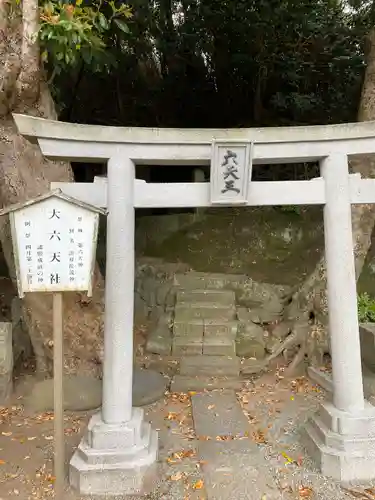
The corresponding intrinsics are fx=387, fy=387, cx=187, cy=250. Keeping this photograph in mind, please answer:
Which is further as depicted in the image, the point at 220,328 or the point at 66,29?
the point at 220,328

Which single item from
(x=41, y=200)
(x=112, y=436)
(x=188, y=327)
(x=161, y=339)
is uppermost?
(x=41, y=200)

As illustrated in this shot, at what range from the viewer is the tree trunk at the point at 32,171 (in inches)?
209

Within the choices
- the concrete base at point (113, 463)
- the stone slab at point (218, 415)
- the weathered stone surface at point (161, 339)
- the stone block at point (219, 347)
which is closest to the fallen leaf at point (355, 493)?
the stone slab at point (218, 415)

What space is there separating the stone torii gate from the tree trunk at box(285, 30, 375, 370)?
2.80 meters

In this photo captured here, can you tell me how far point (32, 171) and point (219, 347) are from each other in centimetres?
435

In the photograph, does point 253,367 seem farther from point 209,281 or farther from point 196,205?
point 196,205

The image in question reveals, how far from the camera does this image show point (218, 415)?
517 cm

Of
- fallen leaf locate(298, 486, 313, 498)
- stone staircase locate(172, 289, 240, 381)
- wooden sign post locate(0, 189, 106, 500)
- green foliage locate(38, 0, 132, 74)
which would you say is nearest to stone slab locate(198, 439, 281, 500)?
fallen leaf locate(298, 486, 313, 498)

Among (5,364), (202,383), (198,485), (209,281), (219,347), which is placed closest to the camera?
(198,485)

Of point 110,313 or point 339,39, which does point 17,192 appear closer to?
point 110,313

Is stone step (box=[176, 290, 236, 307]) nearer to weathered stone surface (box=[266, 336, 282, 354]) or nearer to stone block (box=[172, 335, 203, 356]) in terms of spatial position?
stone block (box=[172, 335, 203, 356])

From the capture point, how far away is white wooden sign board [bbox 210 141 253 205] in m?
3.93

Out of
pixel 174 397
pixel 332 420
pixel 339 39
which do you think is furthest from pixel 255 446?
pixel 339 39

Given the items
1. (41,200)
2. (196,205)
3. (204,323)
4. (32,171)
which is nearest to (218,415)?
(204,323)
